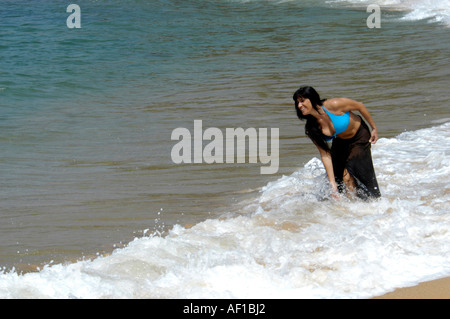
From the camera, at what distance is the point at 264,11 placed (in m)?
24.4

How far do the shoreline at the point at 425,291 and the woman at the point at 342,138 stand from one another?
1.56 metres

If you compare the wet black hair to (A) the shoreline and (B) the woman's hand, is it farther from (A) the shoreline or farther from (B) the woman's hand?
(A) the shoreline

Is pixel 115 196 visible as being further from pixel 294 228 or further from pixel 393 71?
pixel 393 71

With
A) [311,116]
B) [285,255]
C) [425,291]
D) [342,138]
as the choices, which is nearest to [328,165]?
[342,138]

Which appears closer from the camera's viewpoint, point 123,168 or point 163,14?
point 123,168

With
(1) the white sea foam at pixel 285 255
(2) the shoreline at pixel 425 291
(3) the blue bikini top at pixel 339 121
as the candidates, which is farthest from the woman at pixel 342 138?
(2) the shoreline at pixel 425 291

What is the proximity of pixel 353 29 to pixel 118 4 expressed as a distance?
1095cm

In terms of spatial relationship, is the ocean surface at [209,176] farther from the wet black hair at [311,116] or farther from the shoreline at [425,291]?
the wet black hair at [311,116]

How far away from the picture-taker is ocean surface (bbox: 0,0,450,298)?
182 inches

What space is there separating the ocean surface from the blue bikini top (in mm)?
686

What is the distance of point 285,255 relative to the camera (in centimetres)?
491

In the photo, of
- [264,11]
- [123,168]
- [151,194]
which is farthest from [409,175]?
[264,11]

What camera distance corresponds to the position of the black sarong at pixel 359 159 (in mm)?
5840

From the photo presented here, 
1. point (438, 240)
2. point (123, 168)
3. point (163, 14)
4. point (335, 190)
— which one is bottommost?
point (438, 240)
